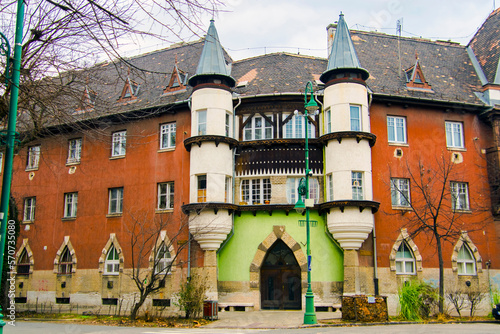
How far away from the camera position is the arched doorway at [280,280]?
2566cm

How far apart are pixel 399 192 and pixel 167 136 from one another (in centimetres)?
1315

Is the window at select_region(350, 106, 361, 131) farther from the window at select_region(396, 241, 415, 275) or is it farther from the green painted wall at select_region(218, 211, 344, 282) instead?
the window at select_region(396, 241, 415, 275)

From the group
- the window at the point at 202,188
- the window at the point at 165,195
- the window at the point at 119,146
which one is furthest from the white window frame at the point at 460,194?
the window at the point at 119,146

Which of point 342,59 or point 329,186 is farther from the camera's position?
point 342,59

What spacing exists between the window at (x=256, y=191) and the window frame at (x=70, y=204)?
1107cm

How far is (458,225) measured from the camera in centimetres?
2695

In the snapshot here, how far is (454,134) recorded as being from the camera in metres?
28.4

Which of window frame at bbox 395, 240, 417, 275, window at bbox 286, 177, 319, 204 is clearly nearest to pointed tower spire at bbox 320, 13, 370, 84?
window at bbox 286, 177, 319, 204

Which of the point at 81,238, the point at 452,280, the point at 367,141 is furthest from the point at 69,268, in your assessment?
the point at 452,280

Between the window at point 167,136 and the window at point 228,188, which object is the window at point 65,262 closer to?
the window at point 167,136

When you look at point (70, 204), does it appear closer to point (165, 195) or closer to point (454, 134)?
point (165, 195)

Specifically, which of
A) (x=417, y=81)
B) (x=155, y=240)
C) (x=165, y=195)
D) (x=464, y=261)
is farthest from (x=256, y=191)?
(x=464, y=261)

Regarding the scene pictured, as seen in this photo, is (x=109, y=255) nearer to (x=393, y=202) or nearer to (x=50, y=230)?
(x=50, y=230)

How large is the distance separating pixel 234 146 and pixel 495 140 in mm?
14598
